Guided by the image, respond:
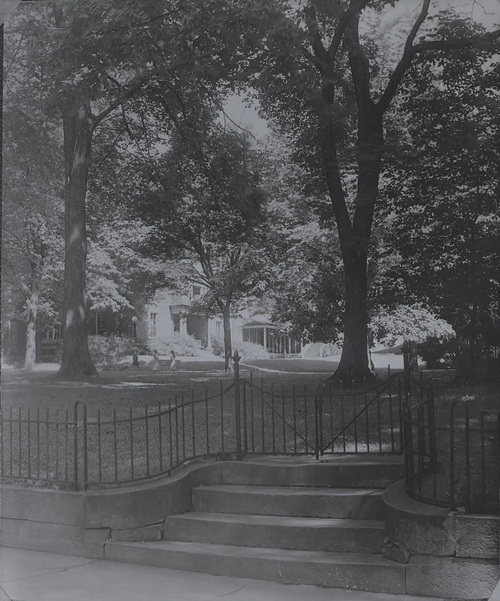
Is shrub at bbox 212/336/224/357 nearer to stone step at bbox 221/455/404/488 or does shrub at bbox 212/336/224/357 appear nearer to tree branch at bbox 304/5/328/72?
stone step at bbox 221/455/404/488

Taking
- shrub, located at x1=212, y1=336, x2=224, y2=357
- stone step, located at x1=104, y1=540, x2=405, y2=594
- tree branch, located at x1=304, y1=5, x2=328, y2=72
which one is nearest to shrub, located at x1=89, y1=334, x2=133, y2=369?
shrub, located at x1=212, y1=336, x2=224, y2=357

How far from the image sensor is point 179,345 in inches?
195

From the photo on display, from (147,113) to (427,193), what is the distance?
7.65ft

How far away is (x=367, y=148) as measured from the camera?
15.1ft

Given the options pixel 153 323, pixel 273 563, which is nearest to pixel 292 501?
pixel 273 563

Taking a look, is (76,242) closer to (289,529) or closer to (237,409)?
(237,409)

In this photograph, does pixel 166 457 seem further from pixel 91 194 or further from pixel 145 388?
pixel 91 194

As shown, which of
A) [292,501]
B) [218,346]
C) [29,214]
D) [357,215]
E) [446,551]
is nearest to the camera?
[446,551]

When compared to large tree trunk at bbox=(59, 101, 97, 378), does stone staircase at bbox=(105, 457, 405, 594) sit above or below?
below

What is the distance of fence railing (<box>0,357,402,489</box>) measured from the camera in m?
4.85

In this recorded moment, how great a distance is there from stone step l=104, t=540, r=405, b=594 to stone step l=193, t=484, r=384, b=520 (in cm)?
32

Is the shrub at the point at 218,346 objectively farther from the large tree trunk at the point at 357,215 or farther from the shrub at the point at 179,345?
the large tree trunk at the point at 357,215

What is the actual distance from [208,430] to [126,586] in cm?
145

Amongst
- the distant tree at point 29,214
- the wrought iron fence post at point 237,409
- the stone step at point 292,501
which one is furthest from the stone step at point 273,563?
the distant tree at point 29,214
